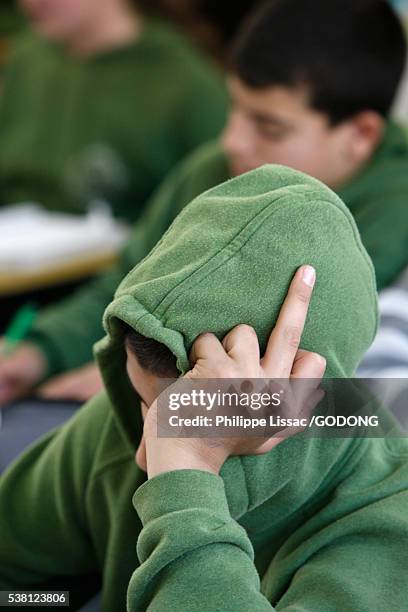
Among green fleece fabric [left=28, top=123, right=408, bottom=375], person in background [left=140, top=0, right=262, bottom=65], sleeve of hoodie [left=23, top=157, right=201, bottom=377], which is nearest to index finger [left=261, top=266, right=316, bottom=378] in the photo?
green fleece fabric [left=28, top=123, right=408, bottom=375]

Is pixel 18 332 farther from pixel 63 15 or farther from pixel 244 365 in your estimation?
pixel 63 15

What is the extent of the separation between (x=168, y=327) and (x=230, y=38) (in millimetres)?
2137

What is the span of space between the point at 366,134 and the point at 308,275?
0.70 m

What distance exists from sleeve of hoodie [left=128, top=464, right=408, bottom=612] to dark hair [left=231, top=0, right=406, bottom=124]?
0.72m

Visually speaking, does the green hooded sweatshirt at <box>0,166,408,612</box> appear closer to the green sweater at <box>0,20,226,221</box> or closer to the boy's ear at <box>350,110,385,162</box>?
the boy's ear at <box>350,110,385,162</box>

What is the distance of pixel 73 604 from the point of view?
0.79m

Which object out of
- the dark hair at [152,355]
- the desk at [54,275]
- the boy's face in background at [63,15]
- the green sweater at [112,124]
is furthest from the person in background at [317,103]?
the boy's face in background at [63,15]

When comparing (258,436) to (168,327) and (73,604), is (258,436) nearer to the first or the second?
(168,327)

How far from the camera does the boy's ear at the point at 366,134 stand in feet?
4.14

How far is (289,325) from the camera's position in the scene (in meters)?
0.63

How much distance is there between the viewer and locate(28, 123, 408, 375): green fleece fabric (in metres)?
1.14

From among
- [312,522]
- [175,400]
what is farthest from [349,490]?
[175,400]

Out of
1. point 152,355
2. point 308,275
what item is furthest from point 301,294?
point 152,355

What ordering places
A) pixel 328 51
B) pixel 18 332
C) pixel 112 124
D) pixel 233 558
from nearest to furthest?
pixel 233 558, pixel 328 51, pixel 18 332, pixel 112 124
